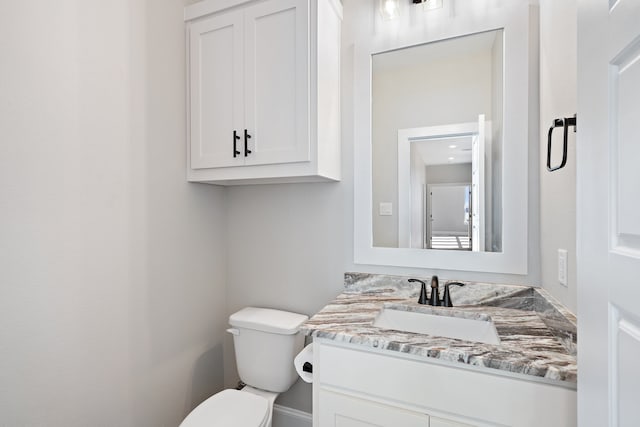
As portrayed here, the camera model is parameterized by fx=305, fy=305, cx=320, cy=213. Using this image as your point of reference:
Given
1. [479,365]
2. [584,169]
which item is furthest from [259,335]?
[584,169]

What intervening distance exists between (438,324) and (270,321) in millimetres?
806

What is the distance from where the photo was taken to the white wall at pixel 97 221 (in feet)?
3.28

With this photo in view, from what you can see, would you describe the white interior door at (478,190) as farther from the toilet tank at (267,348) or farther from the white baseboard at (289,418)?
Answer: the white baseboard at (289,418)

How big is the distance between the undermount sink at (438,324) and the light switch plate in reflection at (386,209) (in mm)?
477

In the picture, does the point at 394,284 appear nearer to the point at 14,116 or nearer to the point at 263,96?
the point at 263,96

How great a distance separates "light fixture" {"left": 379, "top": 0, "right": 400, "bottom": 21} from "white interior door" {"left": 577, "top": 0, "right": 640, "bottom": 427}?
1.00 m

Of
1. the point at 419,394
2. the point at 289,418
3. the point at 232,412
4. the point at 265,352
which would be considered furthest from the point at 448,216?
the point at 289,418

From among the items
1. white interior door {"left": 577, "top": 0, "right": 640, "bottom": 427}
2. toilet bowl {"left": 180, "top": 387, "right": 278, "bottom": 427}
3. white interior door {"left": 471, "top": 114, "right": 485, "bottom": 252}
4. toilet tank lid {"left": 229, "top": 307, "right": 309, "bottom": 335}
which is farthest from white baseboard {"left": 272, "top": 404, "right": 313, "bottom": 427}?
white interior door {"left": 577, "top": 0, "right": 640, "bottom": 427}

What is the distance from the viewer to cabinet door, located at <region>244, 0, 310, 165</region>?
1348 mm

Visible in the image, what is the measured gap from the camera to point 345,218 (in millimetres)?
1634

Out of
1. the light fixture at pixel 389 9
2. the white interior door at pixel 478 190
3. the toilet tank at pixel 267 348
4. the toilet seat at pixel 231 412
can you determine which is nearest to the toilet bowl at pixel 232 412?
the toilet seat at pixel 231 412

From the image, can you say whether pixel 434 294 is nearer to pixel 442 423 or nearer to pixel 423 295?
pixel 423 295

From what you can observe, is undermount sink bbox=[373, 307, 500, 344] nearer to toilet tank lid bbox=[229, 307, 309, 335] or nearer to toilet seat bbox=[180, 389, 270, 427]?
toilet tank lid bbox=[229, 307, 309, 335]

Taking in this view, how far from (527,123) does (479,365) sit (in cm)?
101
